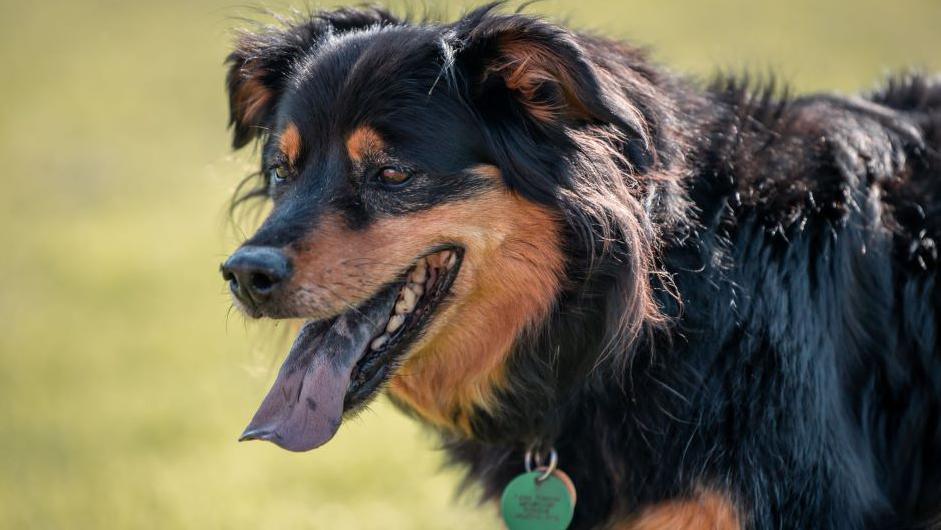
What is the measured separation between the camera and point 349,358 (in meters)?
3.52

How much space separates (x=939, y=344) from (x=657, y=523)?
1.21 m

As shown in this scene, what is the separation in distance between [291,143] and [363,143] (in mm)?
341

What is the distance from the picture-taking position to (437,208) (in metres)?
3.46

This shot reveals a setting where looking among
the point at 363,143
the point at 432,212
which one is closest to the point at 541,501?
the point at 432,212

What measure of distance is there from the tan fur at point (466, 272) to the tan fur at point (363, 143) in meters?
0.25

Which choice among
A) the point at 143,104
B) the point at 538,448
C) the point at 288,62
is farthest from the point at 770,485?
the point at 143,104

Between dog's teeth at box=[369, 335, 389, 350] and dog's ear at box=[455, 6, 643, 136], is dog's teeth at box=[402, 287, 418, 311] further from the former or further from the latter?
dog's ear at box=[455, 6, 643, 136]

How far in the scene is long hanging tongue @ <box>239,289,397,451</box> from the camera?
3434 mm

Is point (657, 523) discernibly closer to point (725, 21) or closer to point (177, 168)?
point (177, 168)

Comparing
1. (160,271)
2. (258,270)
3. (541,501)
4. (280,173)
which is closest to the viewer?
(258,270)

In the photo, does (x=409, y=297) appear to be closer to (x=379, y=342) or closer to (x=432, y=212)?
(x=379, y=342)

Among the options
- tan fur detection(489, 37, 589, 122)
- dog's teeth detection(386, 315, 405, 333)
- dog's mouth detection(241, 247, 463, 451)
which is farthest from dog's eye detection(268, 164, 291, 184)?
tan fur detection(489, 37, 589, 122)

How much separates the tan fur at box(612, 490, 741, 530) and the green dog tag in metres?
0.33

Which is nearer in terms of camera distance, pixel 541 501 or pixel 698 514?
pixel 698 514
